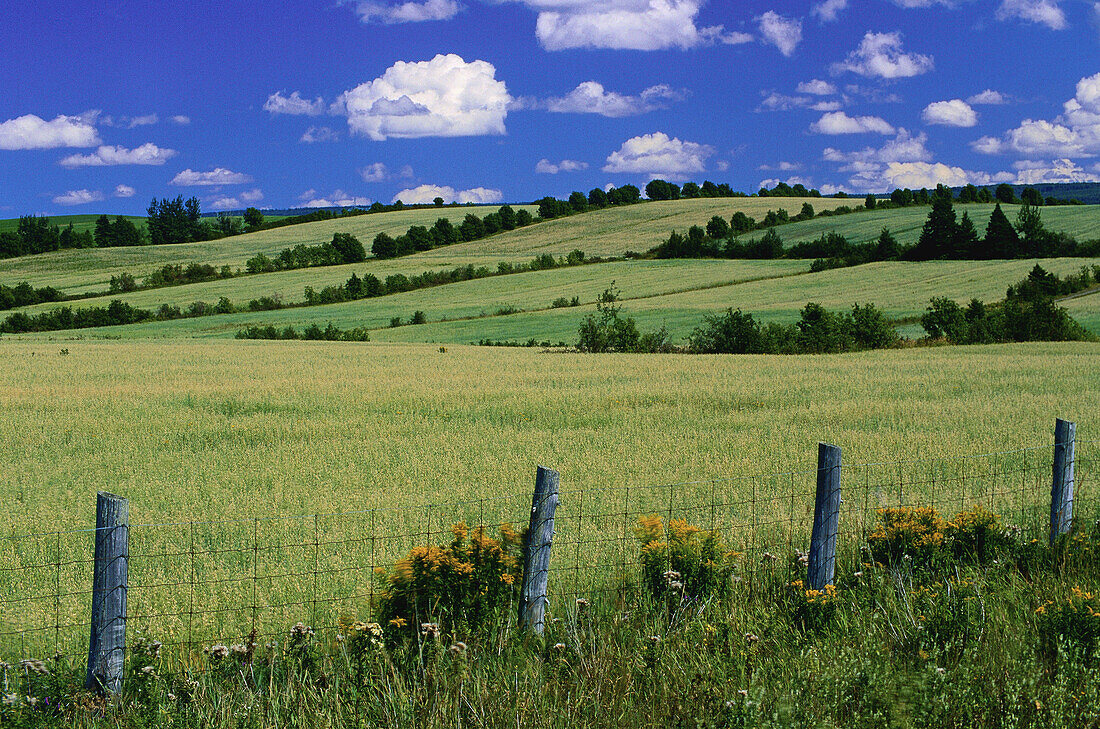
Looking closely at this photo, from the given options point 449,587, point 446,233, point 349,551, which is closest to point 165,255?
point 446,233

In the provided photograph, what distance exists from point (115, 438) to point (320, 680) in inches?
483

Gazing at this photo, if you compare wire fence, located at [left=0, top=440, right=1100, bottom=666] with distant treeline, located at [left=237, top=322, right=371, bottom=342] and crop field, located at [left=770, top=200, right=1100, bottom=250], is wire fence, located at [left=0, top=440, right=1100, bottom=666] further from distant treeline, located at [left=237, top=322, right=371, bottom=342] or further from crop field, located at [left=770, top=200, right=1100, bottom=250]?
crop field, located at [left=770, top=200, right=1100, bottom=250]

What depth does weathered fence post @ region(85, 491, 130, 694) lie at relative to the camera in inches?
176

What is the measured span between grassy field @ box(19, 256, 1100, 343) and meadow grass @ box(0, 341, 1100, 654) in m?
24.5

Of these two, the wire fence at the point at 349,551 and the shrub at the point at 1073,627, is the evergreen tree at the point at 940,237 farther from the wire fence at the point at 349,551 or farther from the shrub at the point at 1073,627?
the shrub at the point at 1073,627

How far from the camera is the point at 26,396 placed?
69.6 ft

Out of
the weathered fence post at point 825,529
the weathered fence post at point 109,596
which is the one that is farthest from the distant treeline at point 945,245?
the weathered fence post at point 109,596

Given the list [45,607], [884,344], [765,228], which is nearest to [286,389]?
[45,607]

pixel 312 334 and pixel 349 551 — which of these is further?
pixel 312 334

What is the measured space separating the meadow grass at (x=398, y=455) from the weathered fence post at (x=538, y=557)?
18.4 inches

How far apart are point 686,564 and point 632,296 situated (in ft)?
206

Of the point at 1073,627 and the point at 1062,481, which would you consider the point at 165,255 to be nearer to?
the point at 1062,481

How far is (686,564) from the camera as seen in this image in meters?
5.97

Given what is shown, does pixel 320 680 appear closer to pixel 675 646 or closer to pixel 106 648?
pixel 106 648
